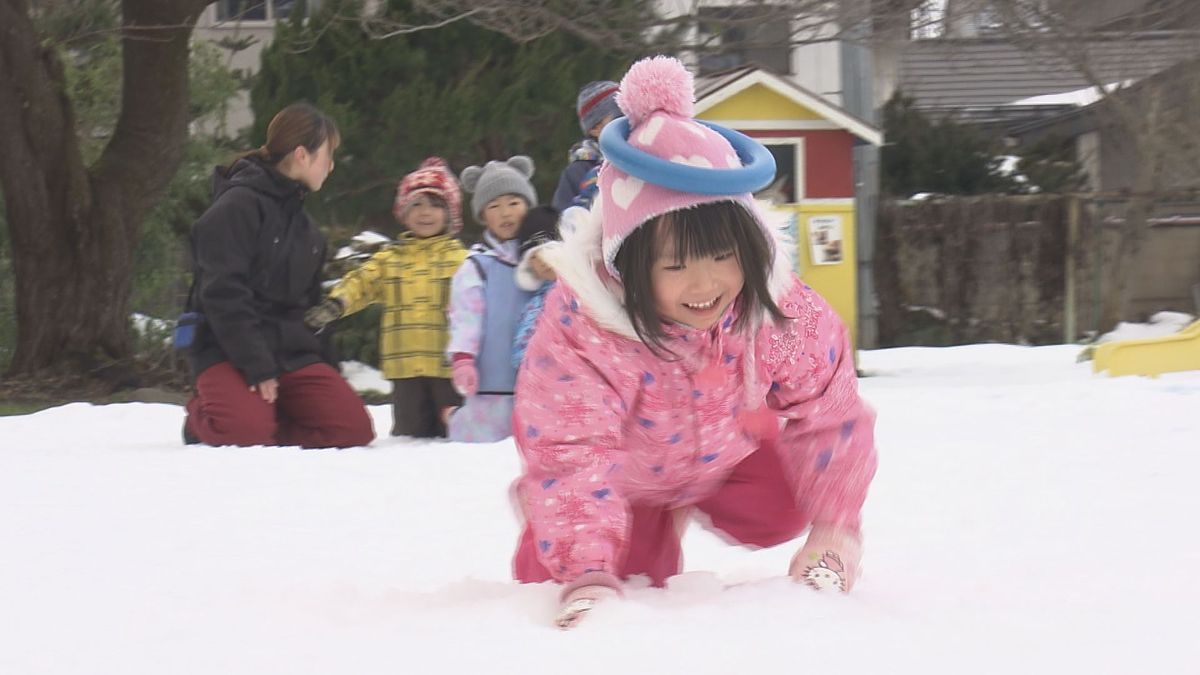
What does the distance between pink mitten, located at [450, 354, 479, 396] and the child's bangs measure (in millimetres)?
3368

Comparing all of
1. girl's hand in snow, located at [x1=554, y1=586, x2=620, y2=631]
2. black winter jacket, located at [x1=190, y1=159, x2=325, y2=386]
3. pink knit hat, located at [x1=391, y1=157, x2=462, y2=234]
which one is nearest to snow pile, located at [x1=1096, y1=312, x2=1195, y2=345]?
pink knit hat, located at [x1=391, y1=157, x2=462, y2=234]

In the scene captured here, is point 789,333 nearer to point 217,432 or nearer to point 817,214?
point 217,432

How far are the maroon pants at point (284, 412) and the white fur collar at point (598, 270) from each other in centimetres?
330

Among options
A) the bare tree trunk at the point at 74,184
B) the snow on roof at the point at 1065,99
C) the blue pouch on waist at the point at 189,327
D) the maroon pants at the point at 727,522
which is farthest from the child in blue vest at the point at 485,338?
the snow on roof at the point at 1065,99

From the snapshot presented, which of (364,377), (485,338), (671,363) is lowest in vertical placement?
(364,377)

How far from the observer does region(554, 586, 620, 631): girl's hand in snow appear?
1.94 meters

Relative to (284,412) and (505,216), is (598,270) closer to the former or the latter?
(505,216)

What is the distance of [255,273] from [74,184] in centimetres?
429

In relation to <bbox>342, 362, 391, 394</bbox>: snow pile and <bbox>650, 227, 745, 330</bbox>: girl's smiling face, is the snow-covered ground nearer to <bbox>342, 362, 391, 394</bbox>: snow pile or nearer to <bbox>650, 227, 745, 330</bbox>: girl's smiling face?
<bbox>650, 227, 745, 330</bbox>: girl's smiling face

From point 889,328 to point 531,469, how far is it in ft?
37.3

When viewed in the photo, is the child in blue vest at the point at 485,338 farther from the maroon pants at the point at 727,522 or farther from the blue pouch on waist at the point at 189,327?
the maroon pants at the point at 727,522

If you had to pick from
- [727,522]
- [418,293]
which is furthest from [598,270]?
[418,293]

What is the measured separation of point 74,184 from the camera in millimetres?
9039

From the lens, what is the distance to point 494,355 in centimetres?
546
